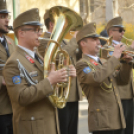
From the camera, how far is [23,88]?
273 cm

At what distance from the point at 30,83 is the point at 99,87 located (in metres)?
1.22

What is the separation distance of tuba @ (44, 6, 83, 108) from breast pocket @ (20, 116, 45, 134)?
226mm

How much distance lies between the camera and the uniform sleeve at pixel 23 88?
2.70 metres

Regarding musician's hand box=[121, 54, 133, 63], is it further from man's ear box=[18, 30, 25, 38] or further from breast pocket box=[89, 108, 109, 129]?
man's ear box=[18, 30, 25, 38]

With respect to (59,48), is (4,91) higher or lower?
lower

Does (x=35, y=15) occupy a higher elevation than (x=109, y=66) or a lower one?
higher

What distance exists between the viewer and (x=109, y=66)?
3.67 meters

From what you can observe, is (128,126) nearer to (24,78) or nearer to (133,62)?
(133,62)

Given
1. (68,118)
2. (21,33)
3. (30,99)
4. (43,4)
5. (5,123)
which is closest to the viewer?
(30,99)

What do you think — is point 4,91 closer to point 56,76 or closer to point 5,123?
point 5,123

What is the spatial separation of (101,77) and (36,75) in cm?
103

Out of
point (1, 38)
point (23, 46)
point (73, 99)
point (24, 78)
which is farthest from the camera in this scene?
point (73, 99)

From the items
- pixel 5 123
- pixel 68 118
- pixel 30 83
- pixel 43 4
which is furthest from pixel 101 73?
pixel 43 4

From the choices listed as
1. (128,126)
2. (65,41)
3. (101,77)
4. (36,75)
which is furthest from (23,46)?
(128,126)
